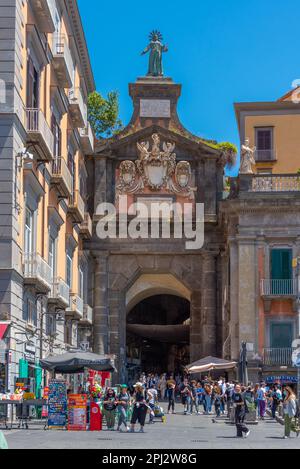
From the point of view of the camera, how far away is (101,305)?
179 ft

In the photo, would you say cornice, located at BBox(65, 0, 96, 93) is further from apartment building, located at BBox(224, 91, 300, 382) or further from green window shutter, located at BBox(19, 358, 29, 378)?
green window shutter, located at BBox(19, 358, 29, 378)

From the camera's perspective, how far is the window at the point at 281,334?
47.6 metres

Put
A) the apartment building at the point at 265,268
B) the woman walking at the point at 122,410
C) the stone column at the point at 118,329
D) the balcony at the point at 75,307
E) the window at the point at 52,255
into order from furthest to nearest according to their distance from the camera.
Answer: the stone column at the point at 118,329
the apartment building at the point at 265,268
the balcony at the point at 75,307
the window at the point at 52,255
the woman walking at the point at 122,410

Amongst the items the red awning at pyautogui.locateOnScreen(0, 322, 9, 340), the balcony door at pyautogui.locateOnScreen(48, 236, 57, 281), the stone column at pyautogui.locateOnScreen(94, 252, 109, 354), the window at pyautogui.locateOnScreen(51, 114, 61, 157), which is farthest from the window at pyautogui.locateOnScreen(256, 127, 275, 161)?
the red awning at pyautogui.locateOnScreen(0, 322, 9, 340)

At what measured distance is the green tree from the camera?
2507 inches

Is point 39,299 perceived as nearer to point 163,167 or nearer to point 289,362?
point 289,362

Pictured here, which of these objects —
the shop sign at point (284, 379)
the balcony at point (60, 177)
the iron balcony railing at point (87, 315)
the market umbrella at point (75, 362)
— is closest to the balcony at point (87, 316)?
the iron balcony railing at point (87, 315)

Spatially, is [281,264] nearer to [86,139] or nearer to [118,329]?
[118,329]

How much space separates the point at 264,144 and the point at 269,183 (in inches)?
173

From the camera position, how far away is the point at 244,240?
4853cm

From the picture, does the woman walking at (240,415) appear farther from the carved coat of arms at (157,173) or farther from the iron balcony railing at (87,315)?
the carved coat of arms at (157,173)

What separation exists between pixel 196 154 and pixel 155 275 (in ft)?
23.9

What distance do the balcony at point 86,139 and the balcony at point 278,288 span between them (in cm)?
1124

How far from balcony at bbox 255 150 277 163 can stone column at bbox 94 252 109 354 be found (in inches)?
366
